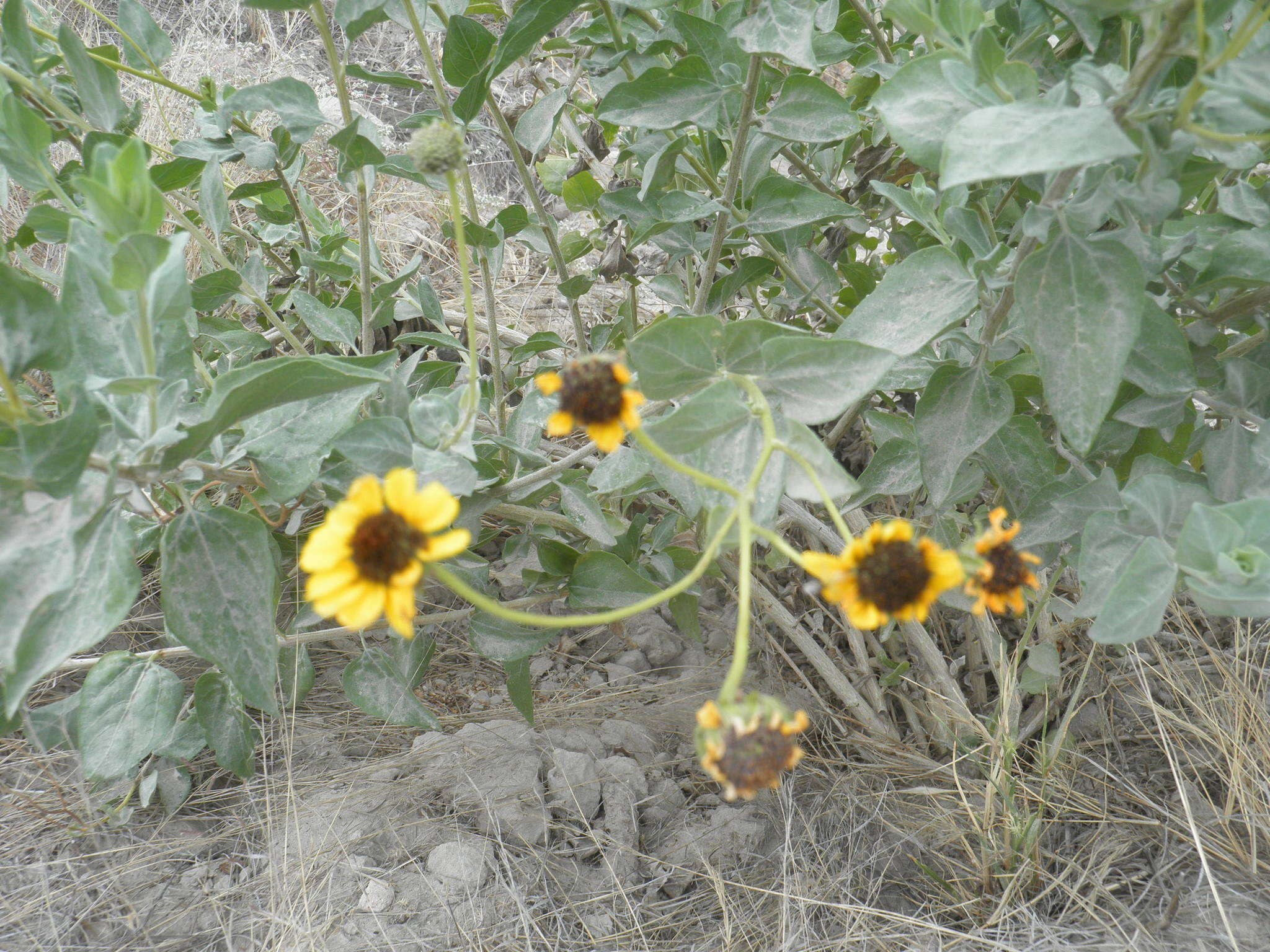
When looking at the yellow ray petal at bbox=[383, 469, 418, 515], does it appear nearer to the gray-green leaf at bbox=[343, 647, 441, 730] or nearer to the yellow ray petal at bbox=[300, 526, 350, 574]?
the yellow ray petal at bbox=[300, 526, 350, 574]

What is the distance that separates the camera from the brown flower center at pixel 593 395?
1.96 ft

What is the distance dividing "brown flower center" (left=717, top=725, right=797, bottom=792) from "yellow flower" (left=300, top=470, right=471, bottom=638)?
20 centimetres

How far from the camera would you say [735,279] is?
4.08ft

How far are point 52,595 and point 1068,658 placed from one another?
140 cm

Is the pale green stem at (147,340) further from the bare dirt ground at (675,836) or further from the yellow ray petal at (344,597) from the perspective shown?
the bare dirt ground at (675,836)

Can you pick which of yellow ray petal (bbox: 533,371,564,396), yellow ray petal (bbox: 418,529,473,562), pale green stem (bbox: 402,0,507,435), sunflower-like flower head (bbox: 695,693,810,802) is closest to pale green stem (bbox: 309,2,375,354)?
pale green stem (bbox: 402,0,507,435)

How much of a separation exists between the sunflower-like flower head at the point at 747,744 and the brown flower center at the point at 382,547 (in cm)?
20

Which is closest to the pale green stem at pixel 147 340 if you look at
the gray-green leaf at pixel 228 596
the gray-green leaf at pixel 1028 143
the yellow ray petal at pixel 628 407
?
the gray-green leaf at pixel 228 596

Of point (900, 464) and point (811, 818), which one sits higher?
point (900, 464)

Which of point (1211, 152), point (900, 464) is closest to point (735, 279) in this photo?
point (900, 464)

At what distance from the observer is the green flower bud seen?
68 cm

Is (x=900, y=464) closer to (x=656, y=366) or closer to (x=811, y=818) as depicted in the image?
(x=656, y=366)

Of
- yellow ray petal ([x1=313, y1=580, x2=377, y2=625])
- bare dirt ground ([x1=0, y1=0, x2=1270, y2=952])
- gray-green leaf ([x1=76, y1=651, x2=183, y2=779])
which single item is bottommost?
bare dirt ground ([x1=0, y1=0, x2=1270, y2=952])

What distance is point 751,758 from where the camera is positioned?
1.73 ft
